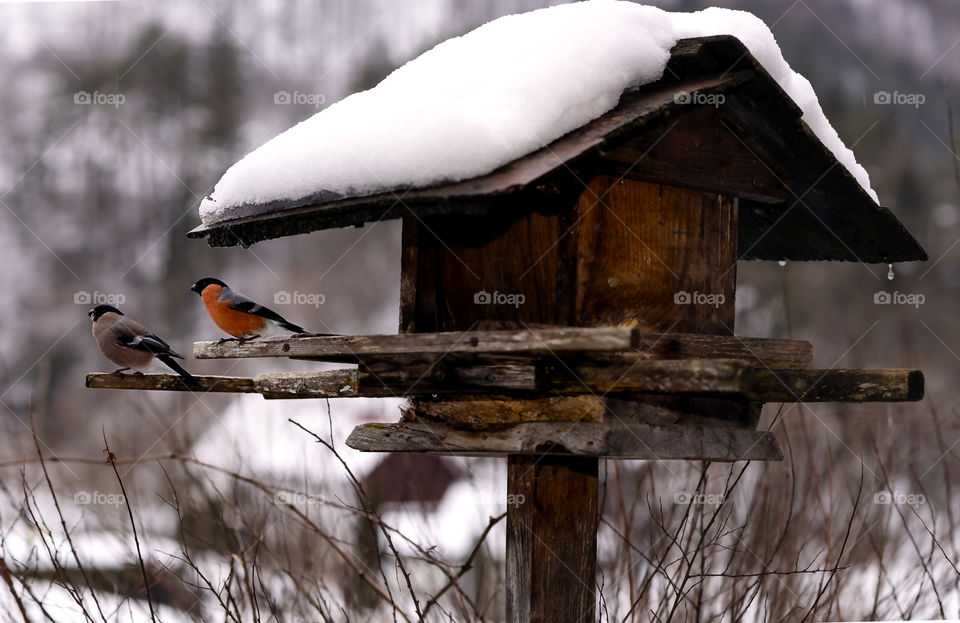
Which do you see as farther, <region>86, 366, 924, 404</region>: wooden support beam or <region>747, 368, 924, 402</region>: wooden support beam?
<region>747, 368, 924, 402</region>: wooden support beam

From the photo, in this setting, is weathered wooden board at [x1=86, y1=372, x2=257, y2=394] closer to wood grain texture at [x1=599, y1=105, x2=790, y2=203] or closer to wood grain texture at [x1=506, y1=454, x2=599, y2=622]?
wood grain texture at [x1=506, y1=454, x2=599, y2=622]

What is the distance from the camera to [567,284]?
2975 millimetres

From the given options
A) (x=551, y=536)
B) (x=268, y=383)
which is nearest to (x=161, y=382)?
(x=268, y=383)

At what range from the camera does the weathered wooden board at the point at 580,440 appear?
2.98 m

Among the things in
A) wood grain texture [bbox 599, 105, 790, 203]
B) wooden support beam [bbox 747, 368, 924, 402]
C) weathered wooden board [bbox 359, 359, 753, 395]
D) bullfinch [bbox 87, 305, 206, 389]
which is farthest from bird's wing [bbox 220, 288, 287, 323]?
wooden support beam [bbox 747, 368, 924, 402]

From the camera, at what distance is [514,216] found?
3113mm

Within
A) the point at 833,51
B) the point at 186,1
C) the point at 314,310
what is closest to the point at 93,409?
the point at 314,310

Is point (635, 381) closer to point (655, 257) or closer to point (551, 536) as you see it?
point (655, 257)

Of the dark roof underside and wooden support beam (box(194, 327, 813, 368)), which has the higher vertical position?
the dark roof underside

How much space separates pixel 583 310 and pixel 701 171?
728 millimetres

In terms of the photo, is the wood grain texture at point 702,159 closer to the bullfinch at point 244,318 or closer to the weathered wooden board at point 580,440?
the weathered wooden board at point 580,440

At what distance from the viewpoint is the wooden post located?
119 inches

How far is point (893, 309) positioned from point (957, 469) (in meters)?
2.94

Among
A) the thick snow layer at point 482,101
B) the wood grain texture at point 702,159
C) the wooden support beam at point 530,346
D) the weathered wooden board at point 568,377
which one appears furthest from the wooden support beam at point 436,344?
the wood grain texture at point 702,159
